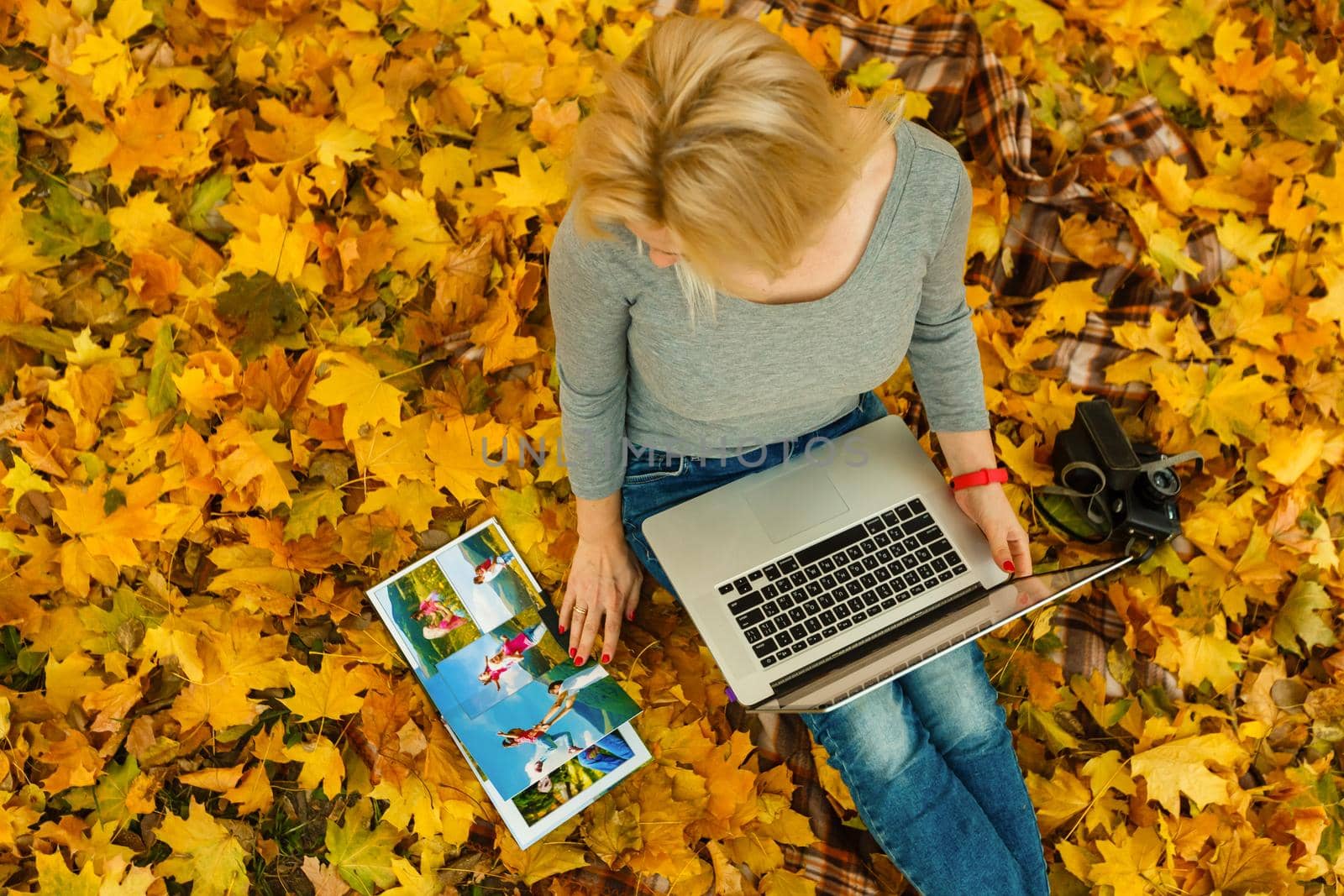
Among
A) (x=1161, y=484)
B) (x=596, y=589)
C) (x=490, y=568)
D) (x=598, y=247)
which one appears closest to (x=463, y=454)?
(x=490, y=568)

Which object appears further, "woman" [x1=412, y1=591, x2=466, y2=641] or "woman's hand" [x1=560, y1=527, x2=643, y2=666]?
"woman" [x1=412, y1=591, x2=466, y2=641]

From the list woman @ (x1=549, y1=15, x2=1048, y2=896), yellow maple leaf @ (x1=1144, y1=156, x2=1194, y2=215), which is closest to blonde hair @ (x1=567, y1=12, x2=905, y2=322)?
woman @ (x1=549, y1=15, x2=1048, y2=896)

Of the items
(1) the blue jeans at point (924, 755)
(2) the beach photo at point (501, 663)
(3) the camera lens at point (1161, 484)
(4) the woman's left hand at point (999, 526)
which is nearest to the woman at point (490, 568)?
(2) the beach photo at point (501, 663)

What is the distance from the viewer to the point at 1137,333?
6.42ft

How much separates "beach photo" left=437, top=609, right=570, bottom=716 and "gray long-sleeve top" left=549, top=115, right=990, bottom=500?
423mm

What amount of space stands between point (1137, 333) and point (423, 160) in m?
1.67

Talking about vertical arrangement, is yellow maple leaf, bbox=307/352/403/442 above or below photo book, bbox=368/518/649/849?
above

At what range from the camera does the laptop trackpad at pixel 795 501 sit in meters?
1.52

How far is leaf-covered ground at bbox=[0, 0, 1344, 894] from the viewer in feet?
5.36

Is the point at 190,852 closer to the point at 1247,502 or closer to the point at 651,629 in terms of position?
the point at 651,629

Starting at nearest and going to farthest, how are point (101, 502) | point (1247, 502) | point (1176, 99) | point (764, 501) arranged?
point (764, 501) → point (101, 502) → point (1247, 502) → point (1176, 99)

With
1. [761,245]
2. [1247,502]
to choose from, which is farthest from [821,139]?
[1247,502]

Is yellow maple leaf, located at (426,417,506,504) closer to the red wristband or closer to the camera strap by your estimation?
the red wristband

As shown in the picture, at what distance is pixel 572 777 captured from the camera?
1.65 m
